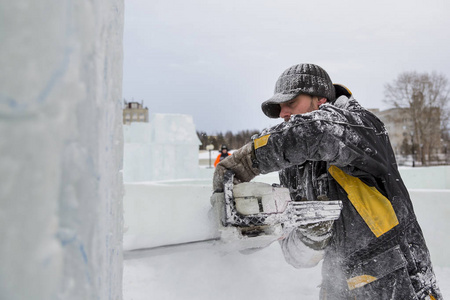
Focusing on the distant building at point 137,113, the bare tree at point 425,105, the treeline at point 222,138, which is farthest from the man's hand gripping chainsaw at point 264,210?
the distant building at point 137,113

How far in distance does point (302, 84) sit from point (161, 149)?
30.0ft

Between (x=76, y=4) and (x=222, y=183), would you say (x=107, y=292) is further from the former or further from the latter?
(x=222, y=183)

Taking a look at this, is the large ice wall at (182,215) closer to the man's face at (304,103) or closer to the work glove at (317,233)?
the work glove at (317,233)

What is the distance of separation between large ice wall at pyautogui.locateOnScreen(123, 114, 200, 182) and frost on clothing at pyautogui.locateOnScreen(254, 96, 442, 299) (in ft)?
30.2

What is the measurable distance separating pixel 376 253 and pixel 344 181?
38 cm

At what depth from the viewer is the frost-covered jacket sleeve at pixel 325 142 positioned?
51.4 inches

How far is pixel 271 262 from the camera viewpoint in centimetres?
262

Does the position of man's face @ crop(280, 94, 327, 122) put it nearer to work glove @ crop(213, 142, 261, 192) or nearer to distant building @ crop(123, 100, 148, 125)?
work glove @ crop(213, 142, 261, 192)

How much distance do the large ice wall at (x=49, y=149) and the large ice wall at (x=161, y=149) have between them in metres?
10.3

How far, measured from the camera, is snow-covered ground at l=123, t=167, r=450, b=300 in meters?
2.29

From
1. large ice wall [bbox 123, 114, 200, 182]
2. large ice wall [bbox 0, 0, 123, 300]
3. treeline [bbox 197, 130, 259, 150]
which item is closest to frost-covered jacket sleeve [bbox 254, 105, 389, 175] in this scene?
large ice wall [bbox 0, 0, 123, 300]

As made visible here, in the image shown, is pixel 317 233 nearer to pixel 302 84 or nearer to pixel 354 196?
pixel 354 196

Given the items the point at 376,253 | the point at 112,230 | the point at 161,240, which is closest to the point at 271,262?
the point at 161,240

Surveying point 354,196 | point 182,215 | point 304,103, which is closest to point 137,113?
point 182,215
